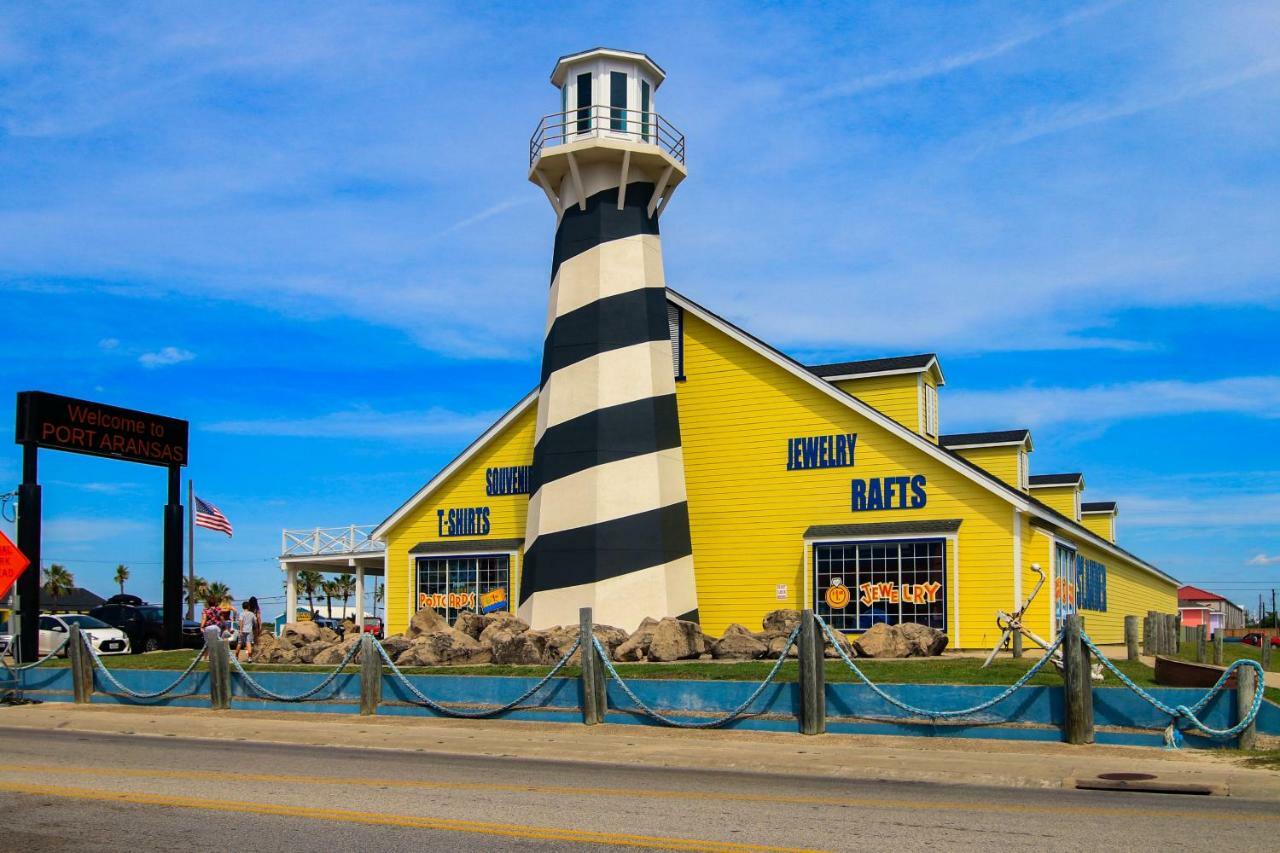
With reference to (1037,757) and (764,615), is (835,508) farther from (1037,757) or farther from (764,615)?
(1037,757)

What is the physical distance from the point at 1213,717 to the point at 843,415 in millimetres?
14483

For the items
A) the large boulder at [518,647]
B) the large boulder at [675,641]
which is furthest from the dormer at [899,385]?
the large boulder at [518,647]

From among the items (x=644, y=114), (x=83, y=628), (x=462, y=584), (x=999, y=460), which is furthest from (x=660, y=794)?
(x=83, y=628)

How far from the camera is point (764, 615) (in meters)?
28.2

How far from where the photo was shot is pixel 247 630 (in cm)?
2762

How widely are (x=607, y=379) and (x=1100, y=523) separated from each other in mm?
21760

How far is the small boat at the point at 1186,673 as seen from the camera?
53.2ft

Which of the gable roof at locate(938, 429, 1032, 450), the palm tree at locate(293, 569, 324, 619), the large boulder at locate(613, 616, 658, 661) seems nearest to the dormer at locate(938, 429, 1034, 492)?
the gable roof at locate(938, 429, 1032, 450)

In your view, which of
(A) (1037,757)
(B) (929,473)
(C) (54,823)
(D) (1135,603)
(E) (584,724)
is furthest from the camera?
(D) (1135,603)

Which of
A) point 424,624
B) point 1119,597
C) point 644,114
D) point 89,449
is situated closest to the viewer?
point 424,624

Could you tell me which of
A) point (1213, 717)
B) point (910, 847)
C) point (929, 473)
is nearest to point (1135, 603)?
point (929, 473)

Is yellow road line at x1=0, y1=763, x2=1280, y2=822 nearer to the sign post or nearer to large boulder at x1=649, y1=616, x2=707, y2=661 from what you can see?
large boulder at x1=649, y1=616, x2=707, y2=661

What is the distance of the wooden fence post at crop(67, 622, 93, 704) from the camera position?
2294 centimetres

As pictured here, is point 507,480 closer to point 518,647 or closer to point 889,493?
point 518,647
